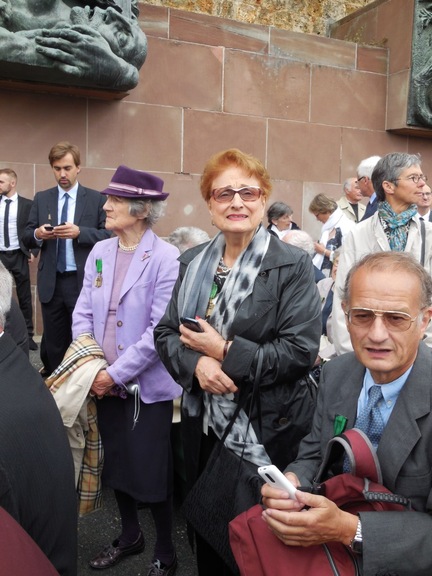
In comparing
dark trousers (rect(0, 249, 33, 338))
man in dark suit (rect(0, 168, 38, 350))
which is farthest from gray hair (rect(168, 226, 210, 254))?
dark trousers (rect(0, 249, 33, 338))

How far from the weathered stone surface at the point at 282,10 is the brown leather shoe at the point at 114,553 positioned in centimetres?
749

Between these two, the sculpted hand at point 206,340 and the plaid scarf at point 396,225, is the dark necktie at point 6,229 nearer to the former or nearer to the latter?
the plaid scarf at point 396,225

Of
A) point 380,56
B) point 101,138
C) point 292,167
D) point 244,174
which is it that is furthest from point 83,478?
point 380,56

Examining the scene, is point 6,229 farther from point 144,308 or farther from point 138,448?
point 138,448

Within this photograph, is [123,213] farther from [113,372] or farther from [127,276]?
[113,372]

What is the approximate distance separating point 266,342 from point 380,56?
24.7 ft

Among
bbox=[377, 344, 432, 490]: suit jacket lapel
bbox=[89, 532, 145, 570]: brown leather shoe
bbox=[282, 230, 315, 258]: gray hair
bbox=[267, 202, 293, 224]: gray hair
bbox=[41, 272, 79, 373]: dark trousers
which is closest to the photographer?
bbox=[377, 344, 432, 490]: suit jacket lapel

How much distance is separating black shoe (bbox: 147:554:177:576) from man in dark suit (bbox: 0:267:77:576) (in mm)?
1052

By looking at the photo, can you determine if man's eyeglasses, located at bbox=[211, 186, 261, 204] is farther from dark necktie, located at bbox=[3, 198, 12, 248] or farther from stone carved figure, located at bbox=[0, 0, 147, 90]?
dark necktie, located at bbox=[3, 198, 12, 248]

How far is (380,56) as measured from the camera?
339 inches

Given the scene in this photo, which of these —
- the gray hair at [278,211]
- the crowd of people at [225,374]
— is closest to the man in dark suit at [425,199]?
the crowd of people at [225,374]

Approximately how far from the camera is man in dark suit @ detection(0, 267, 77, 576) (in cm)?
174

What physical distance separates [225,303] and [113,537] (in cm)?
179

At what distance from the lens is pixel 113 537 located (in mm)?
3365
